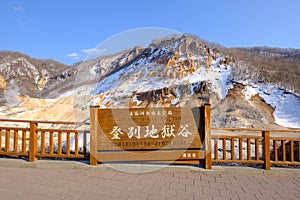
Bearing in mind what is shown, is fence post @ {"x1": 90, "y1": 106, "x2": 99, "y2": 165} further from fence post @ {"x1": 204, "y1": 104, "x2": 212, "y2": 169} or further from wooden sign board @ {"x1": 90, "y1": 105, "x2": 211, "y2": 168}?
fence post @ {"x1": 204, "y1": 104, "x2": 212, "y2": 169}

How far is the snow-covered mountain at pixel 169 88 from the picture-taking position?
681 centimetres

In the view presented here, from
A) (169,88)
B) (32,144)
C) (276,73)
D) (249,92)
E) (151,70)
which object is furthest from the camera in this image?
(276,73)

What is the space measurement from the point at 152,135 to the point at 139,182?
0.92 meters

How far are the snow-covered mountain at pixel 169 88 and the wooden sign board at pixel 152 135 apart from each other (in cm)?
172

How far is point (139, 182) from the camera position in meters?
3.35

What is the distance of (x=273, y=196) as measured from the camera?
115 inches

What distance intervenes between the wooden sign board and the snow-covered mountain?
1.72 m

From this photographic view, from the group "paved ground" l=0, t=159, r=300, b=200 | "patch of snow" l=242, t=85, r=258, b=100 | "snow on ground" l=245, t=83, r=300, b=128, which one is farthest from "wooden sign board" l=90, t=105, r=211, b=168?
"patch of snow" l=242, t=85, r=258, b=100

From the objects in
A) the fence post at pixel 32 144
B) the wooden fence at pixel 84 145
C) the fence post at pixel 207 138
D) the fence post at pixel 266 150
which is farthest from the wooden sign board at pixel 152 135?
the fence post at pixel 32 144

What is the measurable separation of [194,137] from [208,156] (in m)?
0.40

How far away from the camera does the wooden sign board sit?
3.98 meters

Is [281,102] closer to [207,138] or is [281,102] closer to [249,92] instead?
[249,92]

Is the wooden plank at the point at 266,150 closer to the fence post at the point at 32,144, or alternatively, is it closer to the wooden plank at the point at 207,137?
the wooden plank at the point at 207,137

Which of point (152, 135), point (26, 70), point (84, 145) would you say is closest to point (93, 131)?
point (84, 145)
